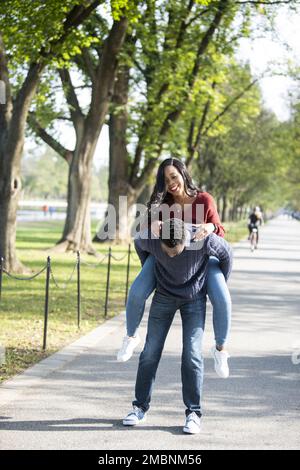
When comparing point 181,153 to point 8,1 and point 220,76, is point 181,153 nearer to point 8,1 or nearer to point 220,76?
point 220,76

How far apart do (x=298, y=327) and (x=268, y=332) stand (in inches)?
28.8

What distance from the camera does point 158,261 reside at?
523 cm

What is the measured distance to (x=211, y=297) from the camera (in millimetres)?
5223

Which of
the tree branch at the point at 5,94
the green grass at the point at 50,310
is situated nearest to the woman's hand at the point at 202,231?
the green grass at the point at 50,310

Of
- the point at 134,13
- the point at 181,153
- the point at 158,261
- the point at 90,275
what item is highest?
the point at 134,13

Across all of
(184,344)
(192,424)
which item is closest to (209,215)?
(184,344)

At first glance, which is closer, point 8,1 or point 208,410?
point 208,410

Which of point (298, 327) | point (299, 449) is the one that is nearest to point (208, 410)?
point (299, 449)

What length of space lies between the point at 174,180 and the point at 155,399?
2032 mm

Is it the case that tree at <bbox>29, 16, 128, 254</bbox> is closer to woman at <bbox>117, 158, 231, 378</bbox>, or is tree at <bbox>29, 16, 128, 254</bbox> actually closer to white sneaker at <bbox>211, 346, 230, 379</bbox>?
woman at <bbox>117, 158, 231, 378</bbox>

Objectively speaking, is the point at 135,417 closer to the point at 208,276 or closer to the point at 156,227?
the point at 208,276

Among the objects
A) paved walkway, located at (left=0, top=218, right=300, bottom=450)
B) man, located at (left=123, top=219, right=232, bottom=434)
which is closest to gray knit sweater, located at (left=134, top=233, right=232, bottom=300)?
man, located at (left=123, top=219, right=232, bottom=434)

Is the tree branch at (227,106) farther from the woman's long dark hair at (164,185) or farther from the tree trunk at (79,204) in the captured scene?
the woman's long dark hair at (164,185)

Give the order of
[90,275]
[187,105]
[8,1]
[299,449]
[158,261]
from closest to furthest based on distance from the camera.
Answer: [299,449] < [158,261] < [8,1] < [90,275] < [187,105]
